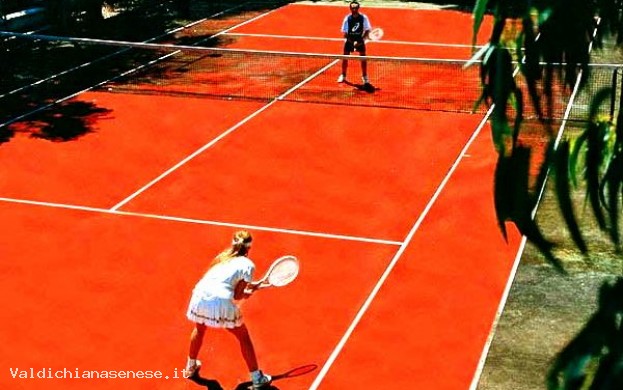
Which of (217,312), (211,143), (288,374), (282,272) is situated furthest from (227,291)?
(211,143)

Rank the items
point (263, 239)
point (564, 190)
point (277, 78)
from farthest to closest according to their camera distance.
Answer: point (277, 78) → point (263, 239) → point (564, 190)

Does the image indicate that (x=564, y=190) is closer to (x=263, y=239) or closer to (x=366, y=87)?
(x=263, y=239)

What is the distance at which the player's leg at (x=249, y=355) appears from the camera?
948 centimetres

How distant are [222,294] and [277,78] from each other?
42.1ft

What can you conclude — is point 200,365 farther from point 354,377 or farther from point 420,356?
point 420,356

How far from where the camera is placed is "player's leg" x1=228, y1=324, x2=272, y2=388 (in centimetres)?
948

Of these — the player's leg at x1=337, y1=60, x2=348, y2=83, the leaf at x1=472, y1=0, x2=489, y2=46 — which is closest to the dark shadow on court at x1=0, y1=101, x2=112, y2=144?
the player's leg at x1=337, y1=60, x2=348, y2=83

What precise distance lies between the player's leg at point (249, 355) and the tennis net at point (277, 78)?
34.3 ft

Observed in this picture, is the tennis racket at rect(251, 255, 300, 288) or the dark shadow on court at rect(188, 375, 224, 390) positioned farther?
the dark shadow on court at rect(188, 375, 224, 390)

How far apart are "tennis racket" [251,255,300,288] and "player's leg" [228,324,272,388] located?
472 millimetres

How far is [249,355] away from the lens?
379 inches

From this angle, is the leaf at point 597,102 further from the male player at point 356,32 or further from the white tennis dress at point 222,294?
the male player at point 356,32

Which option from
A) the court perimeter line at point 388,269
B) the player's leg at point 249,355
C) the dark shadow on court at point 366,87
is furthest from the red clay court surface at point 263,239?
Result: the dark shadow on court at point 366,87

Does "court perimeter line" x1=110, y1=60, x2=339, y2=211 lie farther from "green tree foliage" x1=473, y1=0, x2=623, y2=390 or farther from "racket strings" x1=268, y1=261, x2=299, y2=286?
"green tree foliage" x1=473, y1=0, x2=623, y2=390
